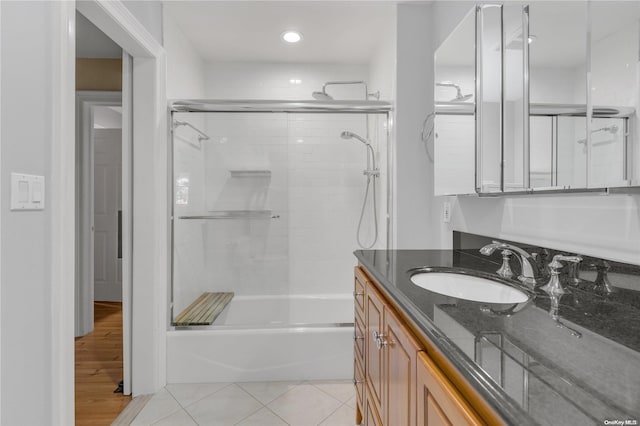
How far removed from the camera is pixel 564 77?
104 centimetres

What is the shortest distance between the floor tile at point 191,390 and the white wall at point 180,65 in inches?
76.5

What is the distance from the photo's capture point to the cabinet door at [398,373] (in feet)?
2.63

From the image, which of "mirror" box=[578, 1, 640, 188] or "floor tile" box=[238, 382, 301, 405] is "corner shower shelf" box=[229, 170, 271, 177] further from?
"mirror" box=[578, 1, 640, 188]

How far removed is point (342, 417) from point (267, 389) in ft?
A: 1.75

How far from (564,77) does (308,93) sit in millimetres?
2637

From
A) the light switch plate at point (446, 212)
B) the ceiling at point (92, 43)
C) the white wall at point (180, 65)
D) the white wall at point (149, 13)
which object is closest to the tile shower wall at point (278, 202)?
the white wall at point (180, 65)

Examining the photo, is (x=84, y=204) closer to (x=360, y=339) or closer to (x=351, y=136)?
(x=351, y=136)

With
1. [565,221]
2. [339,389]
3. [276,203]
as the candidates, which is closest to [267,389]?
[339,389]

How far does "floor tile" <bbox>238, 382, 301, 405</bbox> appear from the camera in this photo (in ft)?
6.72

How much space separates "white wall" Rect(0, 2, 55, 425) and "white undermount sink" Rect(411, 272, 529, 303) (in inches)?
50.2

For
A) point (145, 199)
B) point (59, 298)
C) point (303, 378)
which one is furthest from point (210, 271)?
point (59, 298)

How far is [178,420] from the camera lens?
1846 millimetres

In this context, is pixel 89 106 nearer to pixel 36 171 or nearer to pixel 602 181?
pixel 36 171

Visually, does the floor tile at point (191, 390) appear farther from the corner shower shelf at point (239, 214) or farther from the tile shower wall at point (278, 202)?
the corner shower shelf at point (239, 214)
